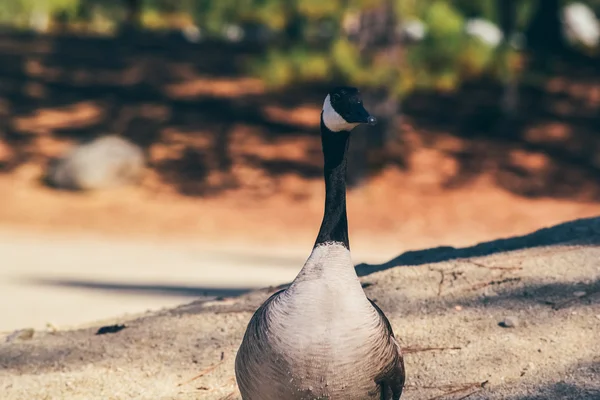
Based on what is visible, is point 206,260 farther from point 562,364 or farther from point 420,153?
point 420,153

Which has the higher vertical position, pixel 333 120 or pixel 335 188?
pixel 333 120

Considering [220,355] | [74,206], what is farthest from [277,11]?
[220,355]

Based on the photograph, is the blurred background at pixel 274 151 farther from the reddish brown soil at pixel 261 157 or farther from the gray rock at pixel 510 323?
the gray rock at pixel 510 323

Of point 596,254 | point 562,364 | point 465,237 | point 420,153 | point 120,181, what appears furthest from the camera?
point 420,153

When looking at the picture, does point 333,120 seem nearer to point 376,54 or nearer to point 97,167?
point 376,54

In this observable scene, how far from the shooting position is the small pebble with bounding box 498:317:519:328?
508 centimetres

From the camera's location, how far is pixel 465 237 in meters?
13.0

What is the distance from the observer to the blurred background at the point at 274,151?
10.9 metres

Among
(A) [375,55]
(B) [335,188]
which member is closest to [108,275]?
(B) [335,188]

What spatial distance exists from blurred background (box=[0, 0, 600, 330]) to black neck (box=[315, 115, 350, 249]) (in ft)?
14.5

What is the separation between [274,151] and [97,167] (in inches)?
158

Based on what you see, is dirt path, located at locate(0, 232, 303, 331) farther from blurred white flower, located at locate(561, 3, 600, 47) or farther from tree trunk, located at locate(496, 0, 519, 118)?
blurred white flower, located at locate(561, 3, 600, 47)

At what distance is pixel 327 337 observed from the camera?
3477mm

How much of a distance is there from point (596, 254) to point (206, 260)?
5.92 m
